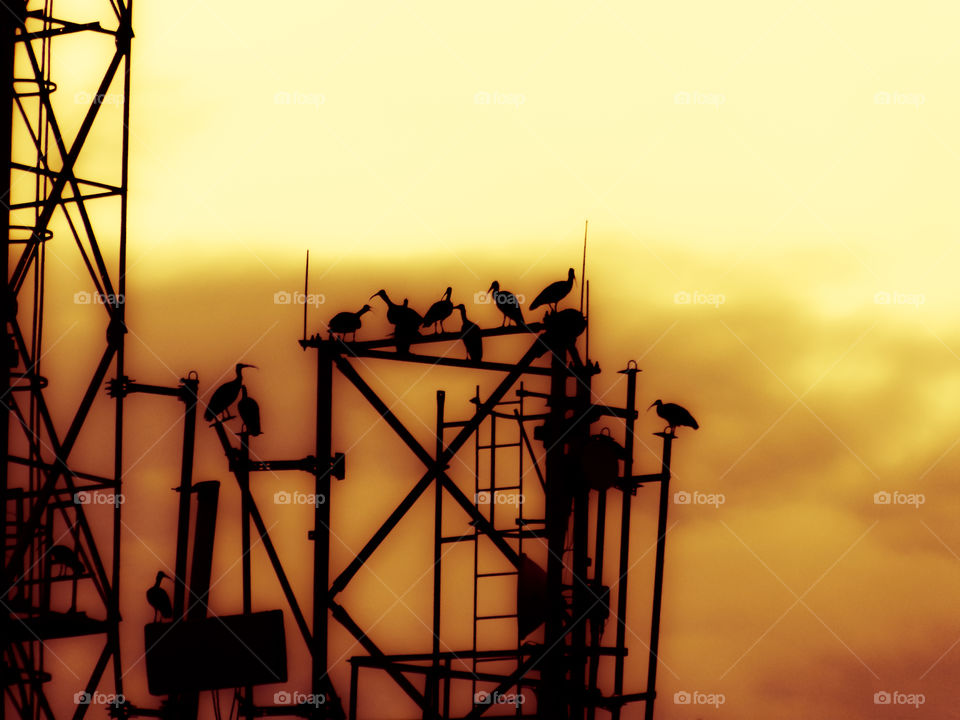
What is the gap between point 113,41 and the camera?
1581 centimetres

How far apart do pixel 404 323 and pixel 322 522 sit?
228 centimetres

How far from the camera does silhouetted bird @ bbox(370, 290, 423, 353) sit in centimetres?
1234

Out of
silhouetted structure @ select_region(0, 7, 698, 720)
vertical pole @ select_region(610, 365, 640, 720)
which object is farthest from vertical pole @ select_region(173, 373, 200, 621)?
vertical pole @ select_region(610, 365, 640, 720)

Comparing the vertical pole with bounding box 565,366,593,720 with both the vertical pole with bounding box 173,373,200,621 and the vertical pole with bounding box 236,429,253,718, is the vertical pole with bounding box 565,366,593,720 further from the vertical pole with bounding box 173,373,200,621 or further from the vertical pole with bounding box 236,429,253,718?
the vertical pole with bounding box 173,373,200,621

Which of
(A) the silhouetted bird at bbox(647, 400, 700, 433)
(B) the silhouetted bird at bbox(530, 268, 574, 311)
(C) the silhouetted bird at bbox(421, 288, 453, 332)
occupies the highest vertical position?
(B) the silhouetted bird at bbox(530, 268, 574, 311)

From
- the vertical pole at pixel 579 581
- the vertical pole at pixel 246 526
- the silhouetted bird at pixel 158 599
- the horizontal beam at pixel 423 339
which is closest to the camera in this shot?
the vertical pole at pixel 579 581

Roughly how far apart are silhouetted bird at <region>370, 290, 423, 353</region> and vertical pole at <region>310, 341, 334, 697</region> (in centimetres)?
75

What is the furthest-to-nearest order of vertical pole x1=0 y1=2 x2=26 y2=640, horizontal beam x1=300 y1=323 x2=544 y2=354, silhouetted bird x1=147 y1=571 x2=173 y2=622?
silhouetted bird x1=147 y1=571 x2=173 y2=622
vertical pole x1=0 y1=2 x2=26 y2=640
horizontal beam x1=300 y1=323 x2=544 y2=354

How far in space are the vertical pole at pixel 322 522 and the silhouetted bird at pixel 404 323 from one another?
2.47 ft

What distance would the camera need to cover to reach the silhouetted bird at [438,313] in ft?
42.7

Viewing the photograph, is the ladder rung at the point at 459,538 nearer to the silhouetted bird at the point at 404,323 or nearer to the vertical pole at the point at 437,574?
the vertical pole at the point at 437,574

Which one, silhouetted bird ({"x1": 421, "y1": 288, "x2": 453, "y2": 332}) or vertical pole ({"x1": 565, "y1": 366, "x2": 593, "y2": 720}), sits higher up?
silhouetted bird ({"x1": 421, "y1": 288, "x2": 453, "y2": 332})

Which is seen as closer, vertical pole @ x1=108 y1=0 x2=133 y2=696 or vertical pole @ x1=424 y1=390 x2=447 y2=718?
vertical pole @ x1=424 y1=390 x2=447 y2=718

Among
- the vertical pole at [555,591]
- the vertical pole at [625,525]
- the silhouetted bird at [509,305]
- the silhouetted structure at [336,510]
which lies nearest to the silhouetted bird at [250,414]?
the silhouetted structure at [336,510]
